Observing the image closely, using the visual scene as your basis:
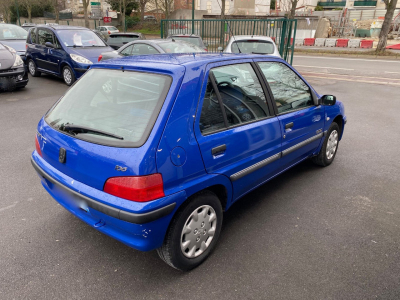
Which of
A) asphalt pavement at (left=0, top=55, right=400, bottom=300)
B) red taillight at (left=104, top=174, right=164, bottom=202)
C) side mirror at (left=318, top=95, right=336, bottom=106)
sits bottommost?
asphalt pavement at (left=0, top=55, right=400, bottom=300)

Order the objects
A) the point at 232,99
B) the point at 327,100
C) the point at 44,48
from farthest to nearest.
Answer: the point at 44,48 < the point at 327,100 < the point at 232,99

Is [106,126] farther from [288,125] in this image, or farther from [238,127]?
[288,125]

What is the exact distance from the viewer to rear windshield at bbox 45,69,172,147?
7.61 feet

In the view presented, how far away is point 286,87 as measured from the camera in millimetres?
3660

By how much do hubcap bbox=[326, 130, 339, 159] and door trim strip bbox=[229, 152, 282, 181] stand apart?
5.15 feet

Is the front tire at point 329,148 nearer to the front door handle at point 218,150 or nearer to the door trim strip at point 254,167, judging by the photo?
the door trim strip at point 254,167

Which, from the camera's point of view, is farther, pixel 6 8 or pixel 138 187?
pixel 6 8

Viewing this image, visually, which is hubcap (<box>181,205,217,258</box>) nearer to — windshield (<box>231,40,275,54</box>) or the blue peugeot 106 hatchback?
the blue peugeot 106 hatchback

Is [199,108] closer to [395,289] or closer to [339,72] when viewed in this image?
[395,289]

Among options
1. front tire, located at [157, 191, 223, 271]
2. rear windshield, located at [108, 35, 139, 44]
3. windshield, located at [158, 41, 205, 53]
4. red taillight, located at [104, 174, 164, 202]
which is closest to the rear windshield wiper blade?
red taillight, located at [104, 174, 164, 202]

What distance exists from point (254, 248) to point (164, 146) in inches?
53.8

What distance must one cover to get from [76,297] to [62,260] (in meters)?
0.47

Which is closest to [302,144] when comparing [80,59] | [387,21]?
[80,59]

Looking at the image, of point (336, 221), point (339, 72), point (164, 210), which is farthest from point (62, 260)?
point (339, 72)
